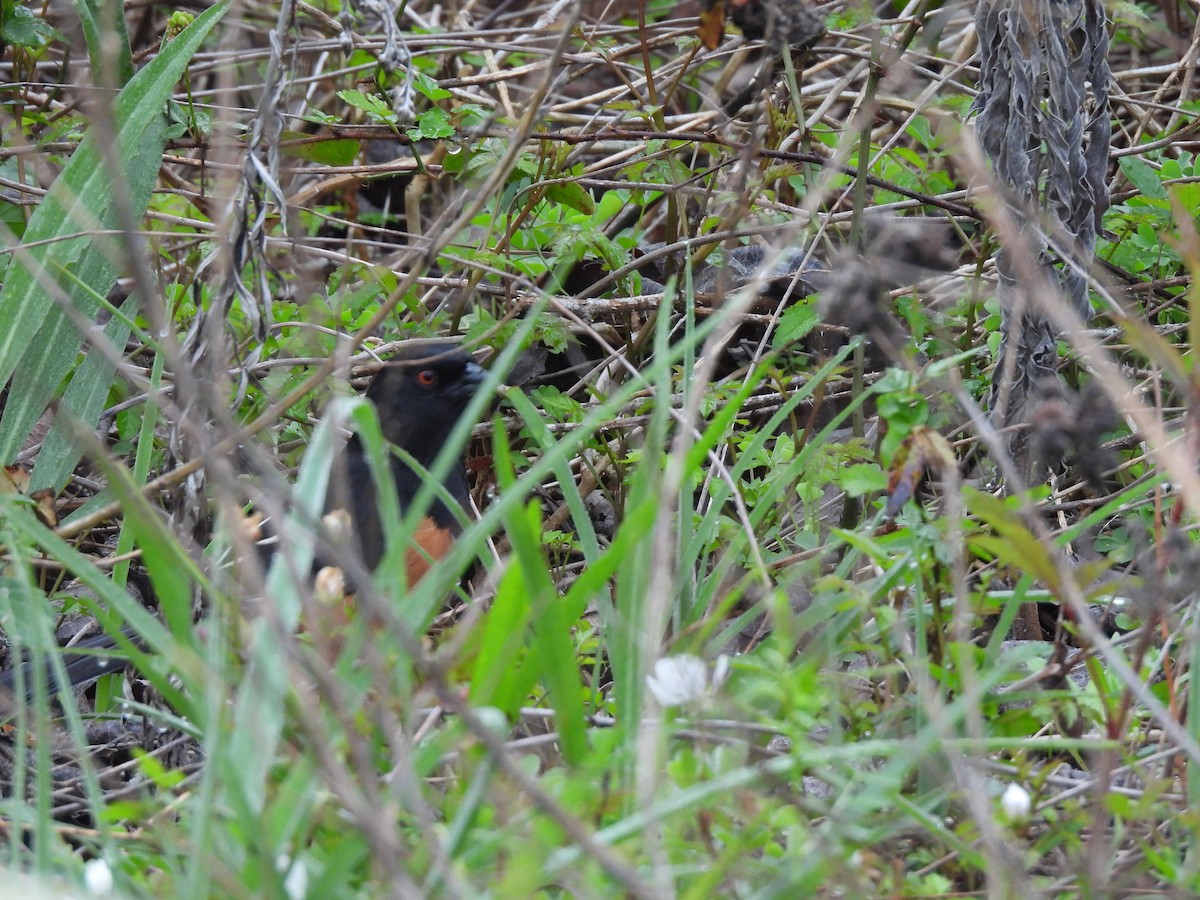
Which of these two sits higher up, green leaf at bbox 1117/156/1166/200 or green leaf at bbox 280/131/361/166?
green leaf at bbox 280/131/361/166

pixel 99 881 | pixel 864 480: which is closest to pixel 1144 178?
pixel 864 480

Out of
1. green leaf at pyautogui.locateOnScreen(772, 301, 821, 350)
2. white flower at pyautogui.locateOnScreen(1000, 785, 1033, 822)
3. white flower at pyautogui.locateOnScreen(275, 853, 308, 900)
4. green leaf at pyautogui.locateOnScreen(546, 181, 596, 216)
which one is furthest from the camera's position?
green leaf at pyautogui.locateOnScreen(546, 181, 596, 216)

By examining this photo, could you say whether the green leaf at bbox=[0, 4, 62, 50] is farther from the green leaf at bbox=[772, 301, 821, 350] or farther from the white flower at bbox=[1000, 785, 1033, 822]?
the white flower at bbox=[1000, 785, 1033, 822]

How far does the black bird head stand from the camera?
2.89 meters

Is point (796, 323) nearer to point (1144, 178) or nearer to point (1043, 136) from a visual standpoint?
point (1043, 136)

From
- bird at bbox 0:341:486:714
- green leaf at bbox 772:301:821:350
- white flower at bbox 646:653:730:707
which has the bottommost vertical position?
bird at bbox 0:341:486:714

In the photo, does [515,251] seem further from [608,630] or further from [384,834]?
[384,834]

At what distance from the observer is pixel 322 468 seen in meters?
1.53

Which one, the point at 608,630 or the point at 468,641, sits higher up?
the point at 468,641

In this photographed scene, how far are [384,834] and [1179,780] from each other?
1092 millimetres

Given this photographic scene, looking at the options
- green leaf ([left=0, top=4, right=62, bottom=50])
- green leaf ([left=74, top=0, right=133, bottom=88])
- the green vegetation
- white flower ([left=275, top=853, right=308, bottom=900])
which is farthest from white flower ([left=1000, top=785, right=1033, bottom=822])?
green leaf ([left=0, top=4, right=62, bottom=50])

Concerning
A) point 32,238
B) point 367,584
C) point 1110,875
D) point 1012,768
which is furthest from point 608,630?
point 32,238

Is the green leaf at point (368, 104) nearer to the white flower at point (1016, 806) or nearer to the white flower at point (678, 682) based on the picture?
the white flower at point (678, 682)

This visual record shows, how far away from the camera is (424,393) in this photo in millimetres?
2939
